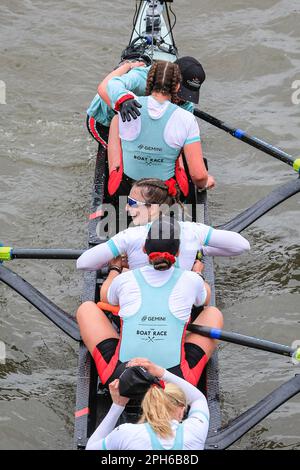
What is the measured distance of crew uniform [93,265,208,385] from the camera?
21.0 feet

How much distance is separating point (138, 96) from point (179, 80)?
612 millimetres

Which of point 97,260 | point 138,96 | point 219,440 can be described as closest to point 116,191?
point 138,96

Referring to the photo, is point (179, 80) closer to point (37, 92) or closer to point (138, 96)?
point (138, 96)

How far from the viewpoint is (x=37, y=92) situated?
12.1m

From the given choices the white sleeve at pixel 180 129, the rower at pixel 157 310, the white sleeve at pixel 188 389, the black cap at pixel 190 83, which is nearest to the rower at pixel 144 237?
the rower at pixel 157 310

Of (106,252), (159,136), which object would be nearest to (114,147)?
(159,136)

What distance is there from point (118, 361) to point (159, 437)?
0.93 meters

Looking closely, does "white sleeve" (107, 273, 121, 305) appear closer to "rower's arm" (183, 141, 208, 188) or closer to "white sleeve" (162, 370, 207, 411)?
"white sleeve" (162, 370, 207, 411)

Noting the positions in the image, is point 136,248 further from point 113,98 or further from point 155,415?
point 113,98

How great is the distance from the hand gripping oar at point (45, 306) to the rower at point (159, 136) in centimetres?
129

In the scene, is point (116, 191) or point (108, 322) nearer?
point (108, 322)

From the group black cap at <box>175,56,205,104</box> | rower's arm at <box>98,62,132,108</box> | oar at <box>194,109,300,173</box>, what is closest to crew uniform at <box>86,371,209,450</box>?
black cap at <box>175,56,205,104</box>
